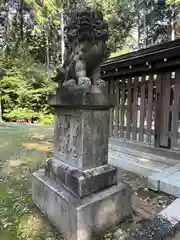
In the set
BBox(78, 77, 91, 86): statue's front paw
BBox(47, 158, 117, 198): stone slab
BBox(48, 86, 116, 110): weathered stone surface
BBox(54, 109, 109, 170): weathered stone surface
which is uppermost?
BBox(78, 77, 91, 86): statue's front paw

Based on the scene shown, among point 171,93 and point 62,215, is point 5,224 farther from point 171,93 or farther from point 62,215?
point 171,93

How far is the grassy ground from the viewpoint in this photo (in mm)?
1941

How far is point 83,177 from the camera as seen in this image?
1899 millimetres

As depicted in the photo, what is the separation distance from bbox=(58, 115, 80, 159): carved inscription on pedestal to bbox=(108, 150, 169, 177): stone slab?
1.83m

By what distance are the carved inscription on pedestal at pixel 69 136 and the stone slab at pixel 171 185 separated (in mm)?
1520

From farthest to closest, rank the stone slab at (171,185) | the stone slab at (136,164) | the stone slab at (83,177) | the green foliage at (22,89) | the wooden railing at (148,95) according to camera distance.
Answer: the green foliage at (22,89), the wooden railing at (148,95), the stone slab at (136,164), the stone slab at (171,185), the stone slab at (83,177)

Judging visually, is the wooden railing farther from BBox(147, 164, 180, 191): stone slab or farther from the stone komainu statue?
the stone komainu statue

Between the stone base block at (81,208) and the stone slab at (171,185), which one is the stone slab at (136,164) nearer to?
the stone slab at (171,185)

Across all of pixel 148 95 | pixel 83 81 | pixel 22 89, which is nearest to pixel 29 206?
pixel 83 81

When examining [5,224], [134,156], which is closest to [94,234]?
[5,224]

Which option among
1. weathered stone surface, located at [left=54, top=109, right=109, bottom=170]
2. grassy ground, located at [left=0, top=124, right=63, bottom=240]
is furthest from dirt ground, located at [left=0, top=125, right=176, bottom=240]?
weathered stone surface, located at [left=54, top=109, right=109, bottom=170]

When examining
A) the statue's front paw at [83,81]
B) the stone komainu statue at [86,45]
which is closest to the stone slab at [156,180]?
the stone komainu statue at [86,45]

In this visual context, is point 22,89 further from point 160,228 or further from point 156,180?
point 160,228

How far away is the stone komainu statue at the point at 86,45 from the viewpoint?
1929 mm
